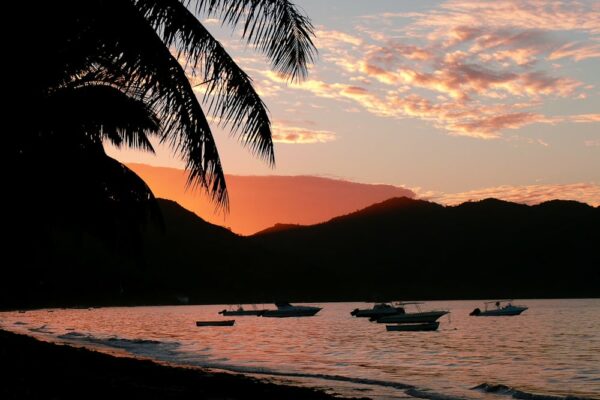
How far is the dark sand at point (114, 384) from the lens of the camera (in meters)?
14.8

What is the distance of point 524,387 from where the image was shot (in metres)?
34.5

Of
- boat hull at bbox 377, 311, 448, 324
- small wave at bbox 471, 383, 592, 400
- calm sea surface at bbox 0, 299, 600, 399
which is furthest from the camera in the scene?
boat hull at bbox 377, 311, 448, 324

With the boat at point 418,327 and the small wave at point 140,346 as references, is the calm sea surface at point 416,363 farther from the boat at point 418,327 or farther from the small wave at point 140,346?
the boat at point 418,327

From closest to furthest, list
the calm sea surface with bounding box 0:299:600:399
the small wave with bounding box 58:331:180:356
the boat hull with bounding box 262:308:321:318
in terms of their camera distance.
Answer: the calm sea surface with bounding box 0:299:600:399 < the small wave with bounding box 58:331:180:356 < the boat hull with bounding box 262:308:321:318

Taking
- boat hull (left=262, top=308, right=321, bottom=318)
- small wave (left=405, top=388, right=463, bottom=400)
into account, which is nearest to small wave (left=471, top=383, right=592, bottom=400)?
small wave (left=405, top=388, right=463, bottom=400)

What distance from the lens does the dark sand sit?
14805mm

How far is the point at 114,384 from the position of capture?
18656mm

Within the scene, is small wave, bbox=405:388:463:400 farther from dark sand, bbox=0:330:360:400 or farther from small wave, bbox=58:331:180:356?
small wave, bbox=58:331:180:356

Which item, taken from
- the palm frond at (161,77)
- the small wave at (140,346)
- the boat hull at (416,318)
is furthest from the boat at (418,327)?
the palm frond at (161,77)

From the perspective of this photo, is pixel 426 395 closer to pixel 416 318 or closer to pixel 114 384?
pixel 114 384

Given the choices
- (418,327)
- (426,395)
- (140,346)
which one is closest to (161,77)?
(426,395)

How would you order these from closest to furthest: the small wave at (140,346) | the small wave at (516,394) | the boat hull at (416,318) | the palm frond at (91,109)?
the palm frond at (91,109), the small wave at (516,394), the small wave at (140,346), the boat hull at (416,318)

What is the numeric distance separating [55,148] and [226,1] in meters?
7.26

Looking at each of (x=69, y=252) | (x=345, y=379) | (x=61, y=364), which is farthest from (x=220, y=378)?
(x=69, y=252)
